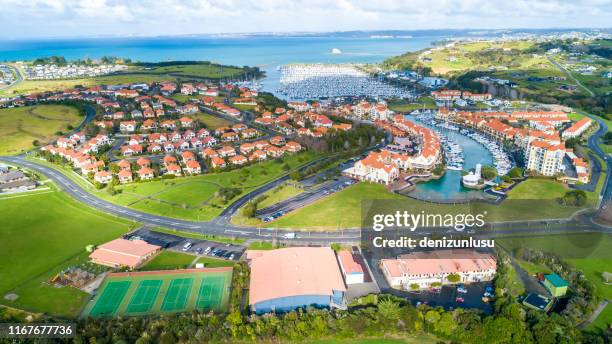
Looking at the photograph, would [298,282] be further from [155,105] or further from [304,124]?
[155,105]

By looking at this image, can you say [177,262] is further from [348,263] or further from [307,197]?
[307,197]

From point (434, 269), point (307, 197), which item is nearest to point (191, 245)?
point (307, 197)

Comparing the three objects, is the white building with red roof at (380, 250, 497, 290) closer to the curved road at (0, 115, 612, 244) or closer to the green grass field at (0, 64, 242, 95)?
the curved road at (0, 115, 612, 244)

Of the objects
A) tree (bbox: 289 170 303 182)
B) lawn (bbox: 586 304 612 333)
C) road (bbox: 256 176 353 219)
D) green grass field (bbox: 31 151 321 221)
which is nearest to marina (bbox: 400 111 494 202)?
road (bbox: 256 176 353 219)

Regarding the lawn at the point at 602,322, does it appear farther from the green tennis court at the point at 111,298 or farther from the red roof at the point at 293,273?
the green tennis court at the point at 111,298

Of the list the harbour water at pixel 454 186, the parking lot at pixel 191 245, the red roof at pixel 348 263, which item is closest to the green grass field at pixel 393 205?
the harbour water at pixel 454 186

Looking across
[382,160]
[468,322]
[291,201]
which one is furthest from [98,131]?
[468,322]
